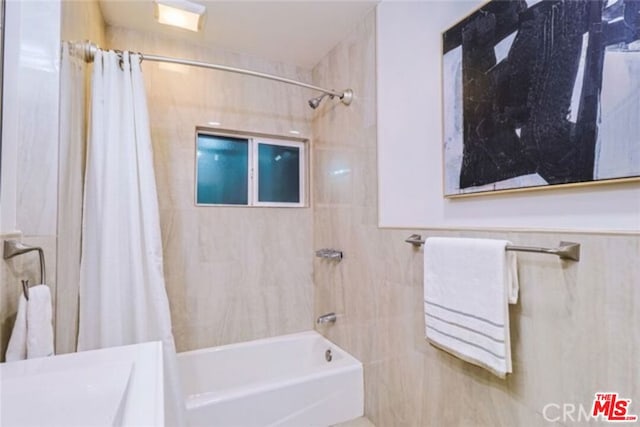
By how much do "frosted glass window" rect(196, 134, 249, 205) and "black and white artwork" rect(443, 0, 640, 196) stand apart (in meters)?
1.58

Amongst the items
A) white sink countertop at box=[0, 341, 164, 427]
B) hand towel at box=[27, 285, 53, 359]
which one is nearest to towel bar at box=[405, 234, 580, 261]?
white sink countertop at box=[0, 341, 164, 427]

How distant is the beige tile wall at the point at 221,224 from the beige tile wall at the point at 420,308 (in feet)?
0.82

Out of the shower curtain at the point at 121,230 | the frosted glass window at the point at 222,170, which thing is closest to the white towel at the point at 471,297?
the shower curtain at the point at 121,230

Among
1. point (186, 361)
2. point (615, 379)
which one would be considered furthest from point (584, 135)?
point (186, 361)

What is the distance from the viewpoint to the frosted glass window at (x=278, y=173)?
2510mm

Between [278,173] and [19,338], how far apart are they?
192 centimetres

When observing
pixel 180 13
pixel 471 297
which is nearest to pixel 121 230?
pixel 180 13

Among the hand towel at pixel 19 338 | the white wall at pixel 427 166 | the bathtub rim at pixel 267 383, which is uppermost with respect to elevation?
the white wall at pixel 427 166

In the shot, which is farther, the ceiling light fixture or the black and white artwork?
the ceiling light fixture

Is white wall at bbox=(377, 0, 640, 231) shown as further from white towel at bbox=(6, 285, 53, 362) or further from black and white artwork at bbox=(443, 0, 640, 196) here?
white towel at bbox=(6, 285, 53, 362)

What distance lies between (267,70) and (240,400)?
2292 mm

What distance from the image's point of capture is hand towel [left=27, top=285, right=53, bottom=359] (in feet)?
2.84

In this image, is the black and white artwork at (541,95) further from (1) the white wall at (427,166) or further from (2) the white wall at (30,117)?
(2) the white wall at (30,117)

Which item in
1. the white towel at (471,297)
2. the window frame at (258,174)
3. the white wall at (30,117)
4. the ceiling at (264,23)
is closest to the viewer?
the white wall at (30,117)
